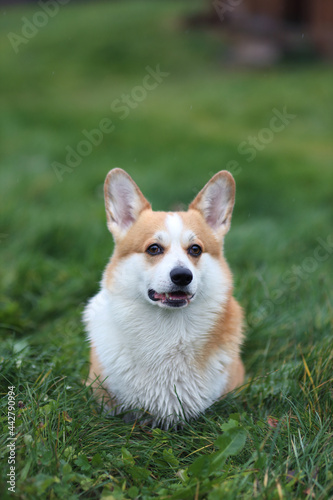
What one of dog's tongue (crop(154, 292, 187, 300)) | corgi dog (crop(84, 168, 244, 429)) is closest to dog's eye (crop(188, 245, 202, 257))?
corgi dog (crop(84, 168, 244, 429))

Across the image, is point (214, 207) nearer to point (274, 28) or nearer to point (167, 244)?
point (167, 244)

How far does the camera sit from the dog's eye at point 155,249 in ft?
8.66

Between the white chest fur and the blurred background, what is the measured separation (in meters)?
0.58

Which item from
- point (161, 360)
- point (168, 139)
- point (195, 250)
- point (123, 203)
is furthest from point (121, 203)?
point (168, 139)

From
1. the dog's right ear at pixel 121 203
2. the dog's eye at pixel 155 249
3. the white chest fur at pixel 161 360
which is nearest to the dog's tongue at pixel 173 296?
the white chest fur at pixel 161 360

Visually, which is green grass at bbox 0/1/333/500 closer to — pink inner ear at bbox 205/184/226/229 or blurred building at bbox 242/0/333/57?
pink inner ear at bbox 205/184/226/229

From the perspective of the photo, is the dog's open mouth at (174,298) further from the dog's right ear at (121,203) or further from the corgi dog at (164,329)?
the dog's right ear at (121,203)

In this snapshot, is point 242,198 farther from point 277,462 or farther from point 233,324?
point 277,462

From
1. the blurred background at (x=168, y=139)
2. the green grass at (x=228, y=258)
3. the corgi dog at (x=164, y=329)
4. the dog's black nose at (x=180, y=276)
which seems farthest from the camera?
the blurred background at (x=168, y=139)

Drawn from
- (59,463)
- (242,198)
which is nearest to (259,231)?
(242,198)

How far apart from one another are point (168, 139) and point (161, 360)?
5.71m

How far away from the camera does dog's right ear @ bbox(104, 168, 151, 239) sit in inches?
111

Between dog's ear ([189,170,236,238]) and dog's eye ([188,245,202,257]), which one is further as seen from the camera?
dog's ear ([189,170,236,238])

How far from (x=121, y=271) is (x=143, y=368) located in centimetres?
53
